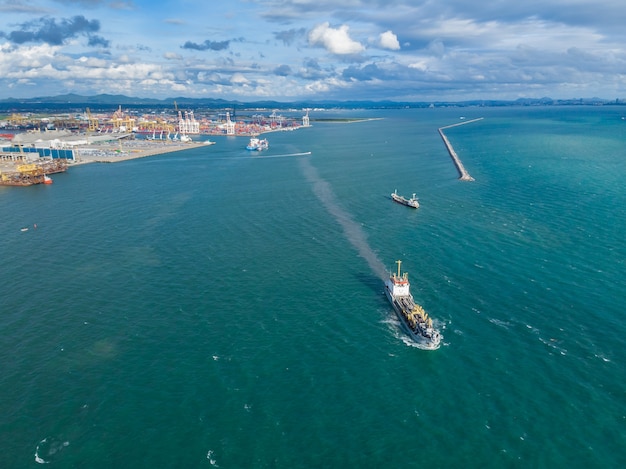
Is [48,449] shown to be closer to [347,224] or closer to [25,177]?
[347,224]

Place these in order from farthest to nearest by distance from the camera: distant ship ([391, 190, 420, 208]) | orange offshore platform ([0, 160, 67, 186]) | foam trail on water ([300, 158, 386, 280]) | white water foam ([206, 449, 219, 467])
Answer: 1. orange offshore platform ([0, 160, 67, 186])
2. distant ship ([391, 190, 420, 208])
3. foam trail on water ([300, 158, 386, 280])
4. white water foam ([206, 449, 219, 467])

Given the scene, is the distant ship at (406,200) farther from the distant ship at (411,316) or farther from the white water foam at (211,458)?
the white water foam at (211,458)

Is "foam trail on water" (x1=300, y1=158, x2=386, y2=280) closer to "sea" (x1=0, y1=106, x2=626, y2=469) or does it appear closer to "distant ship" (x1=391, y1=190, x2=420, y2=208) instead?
"sea" (x1=0, y1=106, x2=626, y2=469)

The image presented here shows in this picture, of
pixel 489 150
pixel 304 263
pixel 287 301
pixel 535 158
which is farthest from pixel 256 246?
pixel 489 150

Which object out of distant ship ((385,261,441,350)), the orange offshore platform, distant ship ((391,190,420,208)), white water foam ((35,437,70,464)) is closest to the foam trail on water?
distant ship ((385,261,441,350))

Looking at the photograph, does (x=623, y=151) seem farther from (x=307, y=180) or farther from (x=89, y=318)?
(x=89, y=318)

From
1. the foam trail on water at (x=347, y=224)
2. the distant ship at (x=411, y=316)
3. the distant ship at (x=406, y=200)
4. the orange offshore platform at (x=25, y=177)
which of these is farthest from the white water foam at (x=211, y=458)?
the orange offshore platform at (x=25, y=177)
